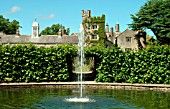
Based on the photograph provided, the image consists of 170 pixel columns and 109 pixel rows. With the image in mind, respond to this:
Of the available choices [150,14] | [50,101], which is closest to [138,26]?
[150,14]

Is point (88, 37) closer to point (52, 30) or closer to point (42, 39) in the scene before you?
point (42, 39)

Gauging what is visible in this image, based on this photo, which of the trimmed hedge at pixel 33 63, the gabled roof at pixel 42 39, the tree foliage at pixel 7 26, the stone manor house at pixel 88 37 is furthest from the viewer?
the tree foliage at pixel 7 26

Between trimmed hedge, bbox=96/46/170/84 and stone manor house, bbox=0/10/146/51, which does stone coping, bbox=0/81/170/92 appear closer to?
trimmed hedge, bbox=96/46/170/84

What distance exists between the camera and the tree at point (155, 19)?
179 ft

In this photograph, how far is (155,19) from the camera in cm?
5591

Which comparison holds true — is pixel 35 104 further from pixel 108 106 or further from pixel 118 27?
pixel 118 27

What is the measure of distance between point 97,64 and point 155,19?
101ft

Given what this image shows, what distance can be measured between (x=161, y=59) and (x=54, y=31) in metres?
78.9

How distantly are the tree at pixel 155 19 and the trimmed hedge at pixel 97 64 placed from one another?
28208mm

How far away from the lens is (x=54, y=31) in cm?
10325

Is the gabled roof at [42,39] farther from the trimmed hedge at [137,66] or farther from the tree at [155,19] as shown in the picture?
the trimmed hedge at [137,66]

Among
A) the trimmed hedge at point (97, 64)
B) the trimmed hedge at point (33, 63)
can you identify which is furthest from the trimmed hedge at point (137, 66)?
the trimmed hedge at point (33, 63)

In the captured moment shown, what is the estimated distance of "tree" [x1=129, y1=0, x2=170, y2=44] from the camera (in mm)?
54469

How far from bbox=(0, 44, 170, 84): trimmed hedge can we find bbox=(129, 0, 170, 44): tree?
2821cm
